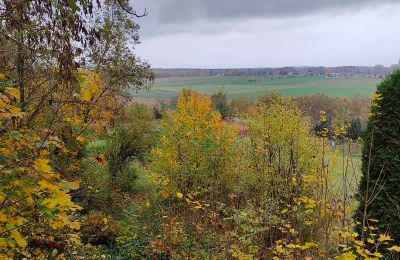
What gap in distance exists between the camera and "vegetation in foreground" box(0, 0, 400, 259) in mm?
3307

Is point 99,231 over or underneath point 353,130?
underneath

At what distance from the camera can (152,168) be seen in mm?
14961

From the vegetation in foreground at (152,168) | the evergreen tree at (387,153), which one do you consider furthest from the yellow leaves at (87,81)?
the evergreen tree at (387,153)

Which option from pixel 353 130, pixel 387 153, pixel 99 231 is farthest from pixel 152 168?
pixel 387 153

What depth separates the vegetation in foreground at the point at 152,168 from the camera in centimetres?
331

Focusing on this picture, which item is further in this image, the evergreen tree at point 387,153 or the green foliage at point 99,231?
the green foliage at point 99,231

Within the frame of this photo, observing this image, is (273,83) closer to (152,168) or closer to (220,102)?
(220,102)

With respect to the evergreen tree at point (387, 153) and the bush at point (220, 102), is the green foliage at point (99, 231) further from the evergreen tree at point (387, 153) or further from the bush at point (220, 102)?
the bush at point (220, 102)

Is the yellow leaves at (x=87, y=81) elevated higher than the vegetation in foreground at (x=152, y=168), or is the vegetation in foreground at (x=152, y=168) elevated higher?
the yellow leaves at (x=87, y=81)

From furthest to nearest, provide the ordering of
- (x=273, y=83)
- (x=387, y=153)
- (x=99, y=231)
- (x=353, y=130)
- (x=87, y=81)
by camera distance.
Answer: (x=273, y=83), (x=353, y=130), (x=99, y=231), (x=87, y=81), (x=387, y=153)

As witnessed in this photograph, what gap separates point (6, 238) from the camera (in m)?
2.98

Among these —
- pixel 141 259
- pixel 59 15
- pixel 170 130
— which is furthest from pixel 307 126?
pixel 59 15

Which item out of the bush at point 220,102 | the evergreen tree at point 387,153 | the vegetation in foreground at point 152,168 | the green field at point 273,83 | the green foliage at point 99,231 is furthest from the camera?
the green field at point 273,83

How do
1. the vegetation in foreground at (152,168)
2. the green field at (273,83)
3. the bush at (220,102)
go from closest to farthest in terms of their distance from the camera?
the vegetation in foreground at (152,168) → the bush at (220,102) → the green field at (273,83)
